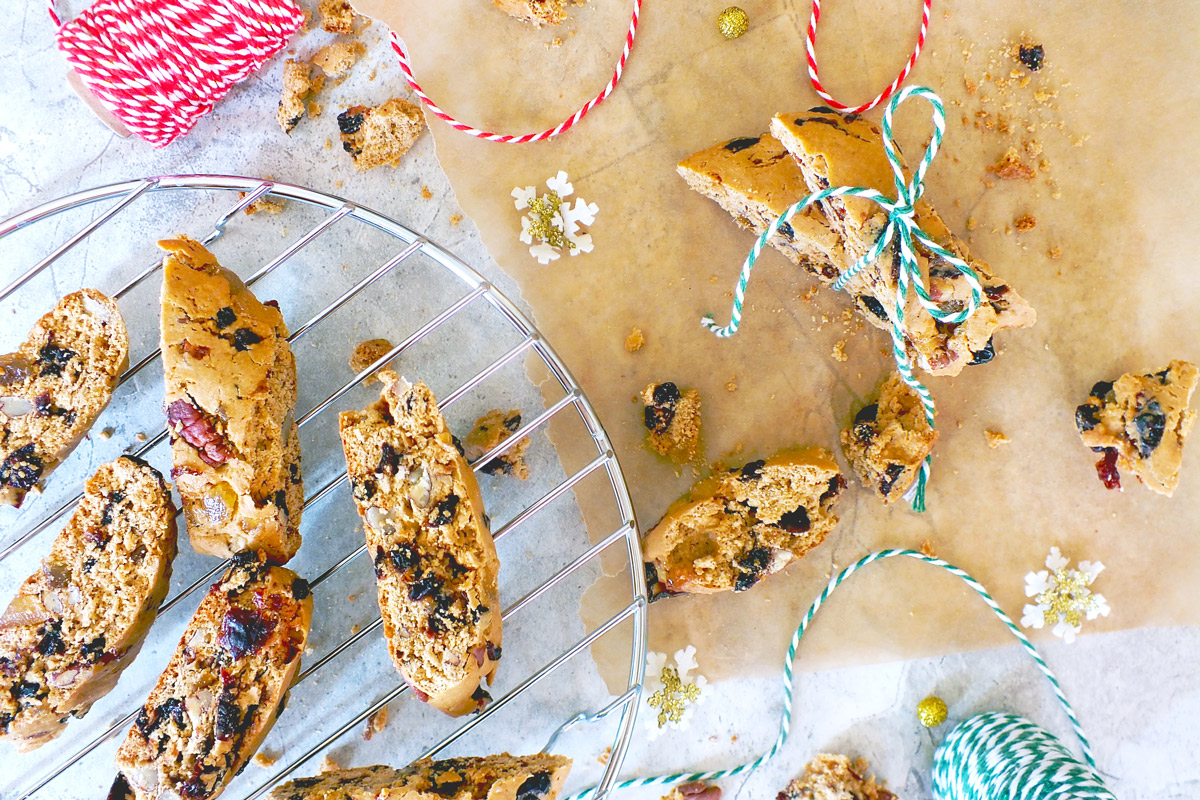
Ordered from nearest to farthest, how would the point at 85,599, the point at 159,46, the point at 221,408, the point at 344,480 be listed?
the point at 221,408, the point at 85,599, the point at 159,46, the point at 344,480

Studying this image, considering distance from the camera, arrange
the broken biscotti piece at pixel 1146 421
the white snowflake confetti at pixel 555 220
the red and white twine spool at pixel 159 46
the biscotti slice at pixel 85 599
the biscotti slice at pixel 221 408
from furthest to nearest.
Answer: the white snowflake confetti at pixel 555 220
the broken biscotti piece at pixel 1146 421
the red and white twine spool at pixel 159 46
the biscotti slice at pixel 85 599
the biscotti slice at pixel 221 408

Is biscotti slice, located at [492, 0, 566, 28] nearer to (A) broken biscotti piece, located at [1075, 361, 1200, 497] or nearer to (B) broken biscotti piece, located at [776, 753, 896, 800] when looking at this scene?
(A) broken biscotti piece, located at [1075, 361, 1200, 497]

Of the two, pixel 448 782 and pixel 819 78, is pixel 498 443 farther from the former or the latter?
pixel 819 78

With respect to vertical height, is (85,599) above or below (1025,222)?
above

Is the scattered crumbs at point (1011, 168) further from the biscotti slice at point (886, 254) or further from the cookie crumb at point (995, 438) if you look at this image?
the cookie crumb at point (995, 438)

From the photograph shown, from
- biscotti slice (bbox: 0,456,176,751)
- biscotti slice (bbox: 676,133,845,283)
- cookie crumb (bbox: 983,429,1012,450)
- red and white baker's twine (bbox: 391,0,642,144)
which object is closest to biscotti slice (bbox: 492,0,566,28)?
red and white baker's twine (bbox: 391,0,642,144)

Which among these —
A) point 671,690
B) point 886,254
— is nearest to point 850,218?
point 886,254

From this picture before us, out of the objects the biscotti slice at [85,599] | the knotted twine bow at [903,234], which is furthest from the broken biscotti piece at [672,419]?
the biscotti slice at [85,599]
